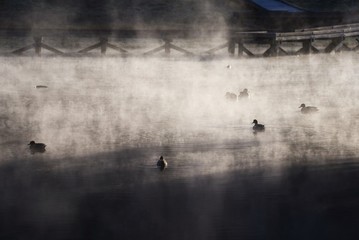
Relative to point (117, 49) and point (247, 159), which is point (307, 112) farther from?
point (117, 49)

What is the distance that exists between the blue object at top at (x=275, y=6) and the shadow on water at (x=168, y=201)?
23908 mm

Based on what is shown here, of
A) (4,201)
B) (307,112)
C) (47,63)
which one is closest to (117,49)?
(47,63)

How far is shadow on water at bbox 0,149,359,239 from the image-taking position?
29.7 feet

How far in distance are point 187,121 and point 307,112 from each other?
2874 millimetres

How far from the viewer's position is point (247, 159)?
41.4ft

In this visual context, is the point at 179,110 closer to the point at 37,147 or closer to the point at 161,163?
the point at 37,147

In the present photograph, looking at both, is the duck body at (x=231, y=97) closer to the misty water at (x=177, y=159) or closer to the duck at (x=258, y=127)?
the misty water at (x=177, y=159)

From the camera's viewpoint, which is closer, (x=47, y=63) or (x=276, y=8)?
(x=47, y=63)

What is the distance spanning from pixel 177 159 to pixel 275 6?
994 inches

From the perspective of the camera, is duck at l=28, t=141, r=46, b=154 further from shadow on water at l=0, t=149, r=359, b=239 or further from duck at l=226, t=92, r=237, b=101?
duck at l=226, t=92, r=237, b=101

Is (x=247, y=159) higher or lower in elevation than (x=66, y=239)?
higher

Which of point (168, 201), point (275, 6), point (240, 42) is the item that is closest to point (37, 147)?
point (168, 201)

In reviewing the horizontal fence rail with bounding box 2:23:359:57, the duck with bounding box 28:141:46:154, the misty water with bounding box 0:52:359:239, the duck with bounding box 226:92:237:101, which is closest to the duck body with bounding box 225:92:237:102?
the duck with bounding box 226:92:237:101

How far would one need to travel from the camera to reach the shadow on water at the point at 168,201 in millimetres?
9047
